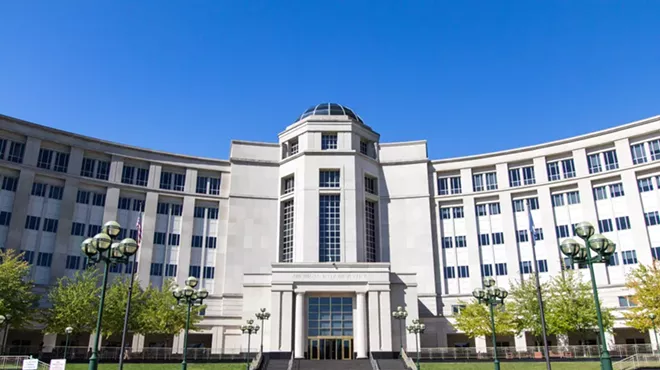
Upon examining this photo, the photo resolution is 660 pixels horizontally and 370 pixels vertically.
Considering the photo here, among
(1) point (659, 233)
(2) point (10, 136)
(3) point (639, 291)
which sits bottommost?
(3) point (639, 291)

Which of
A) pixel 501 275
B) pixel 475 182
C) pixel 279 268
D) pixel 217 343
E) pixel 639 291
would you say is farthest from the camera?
pixel 475 182

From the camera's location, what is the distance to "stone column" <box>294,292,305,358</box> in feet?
162

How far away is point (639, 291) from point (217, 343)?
4238cm

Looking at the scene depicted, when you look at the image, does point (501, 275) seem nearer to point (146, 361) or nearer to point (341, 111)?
point (341, 111)

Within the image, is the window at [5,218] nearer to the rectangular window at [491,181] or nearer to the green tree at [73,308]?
the green tree at [73,308]

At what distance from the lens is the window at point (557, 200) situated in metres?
60.7

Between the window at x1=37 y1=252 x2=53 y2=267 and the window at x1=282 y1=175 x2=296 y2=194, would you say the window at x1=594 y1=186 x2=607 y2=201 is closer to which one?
the window at x1=282 y1=175 x2=296 y2=194

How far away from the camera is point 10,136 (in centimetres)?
5497

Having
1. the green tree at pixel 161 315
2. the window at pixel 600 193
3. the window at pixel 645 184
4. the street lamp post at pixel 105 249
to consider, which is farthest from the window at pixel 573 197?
the street lamp post at pixel 105 249

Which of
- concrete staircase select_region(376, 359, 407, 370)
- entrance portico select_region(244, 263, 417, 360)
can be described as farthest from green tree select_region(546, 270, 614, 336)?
concrete staircase select_region(376, 359, 407, 370)

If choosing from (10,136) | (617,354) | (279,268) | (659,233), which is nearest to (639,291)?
(617,354)

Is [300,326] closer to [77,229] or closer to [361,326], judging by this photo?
[361,326]

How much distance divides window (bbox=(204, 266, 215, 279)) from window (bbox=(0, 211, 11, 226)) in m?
21.5

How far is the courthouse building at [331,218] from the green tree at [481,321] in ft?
16.4
